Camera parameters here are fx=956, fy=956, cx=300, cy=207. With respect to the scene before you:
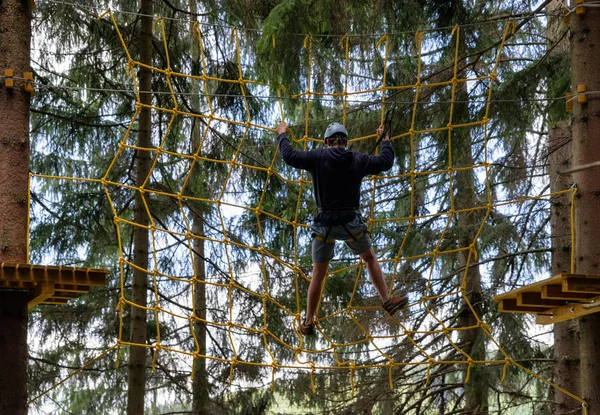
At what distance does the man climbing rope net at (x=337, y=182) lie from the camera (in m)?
4.73

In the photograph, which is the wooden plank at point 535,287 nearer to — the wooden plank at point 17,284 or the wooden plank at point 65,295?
the wooden plank at point 65,295

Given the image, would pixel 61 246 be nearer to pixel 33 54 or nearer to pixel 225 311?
pixel 33 54

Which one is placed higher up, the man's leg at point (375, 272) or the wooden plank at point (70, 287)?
the man's leg at point (375, 272)

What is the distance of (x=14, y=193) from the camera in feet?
15.1

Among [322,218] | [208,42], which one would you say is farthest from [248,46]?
[322,218]

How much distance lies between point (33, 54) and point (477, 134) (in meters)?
3.88

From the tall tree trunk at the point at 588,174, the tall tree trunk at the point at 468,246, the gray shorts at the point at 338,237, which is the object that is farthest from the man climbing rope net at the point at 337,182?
the tall tree trunk at the point at 468,246

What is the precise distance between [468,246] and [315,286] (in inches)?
138

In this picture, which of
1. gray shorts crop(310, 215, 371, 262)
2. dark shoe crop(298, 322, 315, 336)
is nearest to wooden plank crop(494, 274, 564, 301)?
gray shorts crop(310, 215, 371, 262)

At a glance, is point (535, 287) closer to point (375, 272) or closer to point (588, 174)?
point (588, 174)

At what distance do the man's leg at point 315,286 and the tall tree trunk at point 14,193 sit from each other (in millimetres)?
1430

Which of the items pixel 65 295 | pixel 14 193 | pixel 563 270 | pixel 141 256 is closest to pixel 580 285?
pixel 65 295

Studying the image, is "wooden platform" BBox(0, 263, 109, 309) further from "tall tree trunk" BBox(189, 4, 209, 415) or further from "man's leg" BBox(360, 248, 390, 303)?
"tall tree trunk" BBox(189, 4, 209, 415)

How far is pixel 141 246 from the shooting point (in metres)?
7.24
